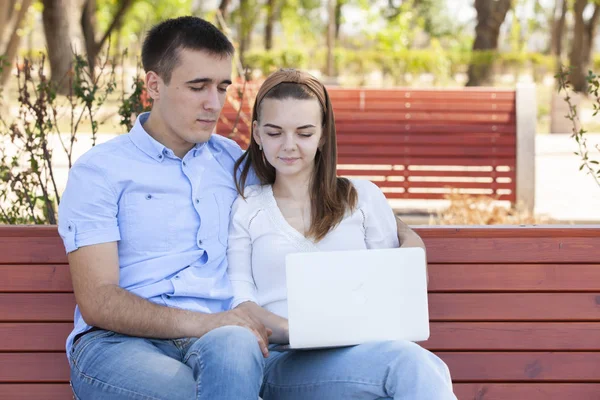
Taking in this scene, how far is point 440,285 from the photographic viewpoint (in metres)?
3.65

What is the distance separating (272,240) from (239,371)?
0.69 metres

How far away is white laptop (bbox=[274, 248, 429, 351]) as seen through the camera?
2.90 m

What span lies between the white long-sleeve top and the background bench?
5724 mm

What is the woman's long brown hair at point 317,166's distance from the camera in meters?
3.36

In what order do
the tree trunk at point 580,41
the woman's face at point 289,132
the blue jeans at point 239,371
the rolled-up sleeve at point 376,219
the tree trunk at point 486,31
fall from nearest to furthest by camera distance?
1. the blue jeans at point 239,371
2. the woman's face at point 289,132
3. the rolled-up sleeve at point 376,219
4. the tree trunk at point 486,31
5. the tree trunk at point 580,41

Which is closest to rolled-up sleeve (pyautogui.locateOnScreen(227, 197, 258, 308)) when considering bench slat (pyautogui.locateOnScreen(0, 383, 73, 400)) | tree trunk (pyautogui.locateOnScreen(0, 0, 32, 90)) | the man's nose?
the man's nose

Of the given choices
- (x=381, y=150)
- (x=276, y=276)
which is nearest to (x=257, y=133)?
(x=276, y=276)

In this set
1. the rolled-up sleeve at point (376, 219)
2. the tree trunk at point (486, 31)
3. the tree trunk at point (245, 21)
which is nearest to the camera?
the rolled-up sleeve at point (376, 219)

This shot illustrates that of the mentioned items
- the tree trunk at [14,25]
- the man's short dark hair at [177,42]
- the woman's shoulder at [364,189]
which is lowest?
the woman's shoulder at [364,189]

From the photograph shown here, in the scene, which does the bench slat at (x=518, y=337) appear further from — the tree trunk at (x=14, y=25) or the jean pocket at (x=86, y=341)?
the tree trunk at (x=14, y=25)

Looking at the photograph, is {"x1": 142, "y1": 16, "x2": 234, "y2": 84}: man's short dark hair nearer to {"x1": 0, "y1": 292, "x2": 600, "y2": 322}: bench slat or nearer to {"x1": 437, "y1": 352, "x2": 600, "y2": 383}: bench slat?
{"x1": 0, "y1": 292, "x2": 600, "y2": 322}: bench slat

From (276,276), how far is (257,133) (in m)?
0.52

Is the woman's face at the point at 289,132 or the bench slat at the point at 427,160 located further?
the bench slat at the point at 427,160

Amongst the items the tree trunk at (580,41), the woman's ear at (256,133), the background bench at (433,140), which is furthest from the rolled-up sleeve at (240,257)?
the tree trunk at (580,41)
